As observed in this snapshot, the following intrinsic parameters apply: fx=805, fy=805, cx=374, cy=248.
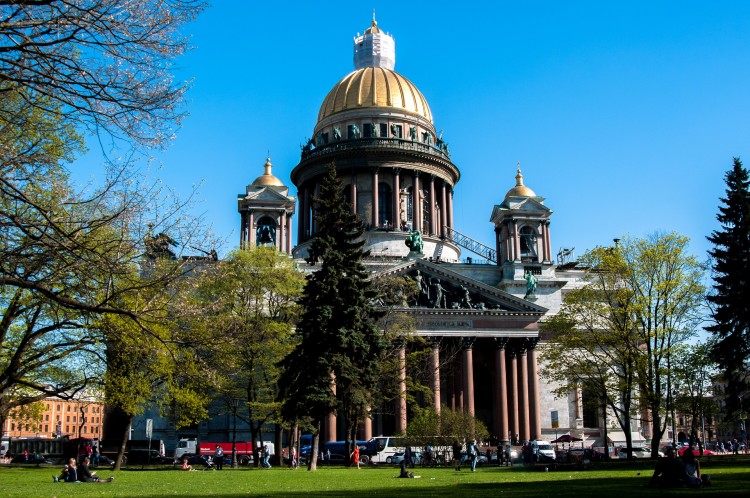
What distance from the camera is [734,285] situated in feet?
128

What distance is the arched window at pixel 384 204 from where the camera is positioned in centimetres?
7380

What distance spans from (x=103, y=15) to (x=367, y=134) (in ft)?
213

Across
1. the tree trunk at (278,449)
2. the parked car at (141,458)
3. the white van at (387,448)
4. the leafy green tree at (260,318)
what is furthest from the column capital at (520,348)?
the parked car at (141,458)

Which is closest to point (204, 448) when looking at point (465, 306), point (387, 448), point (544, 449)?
point (387, 448)

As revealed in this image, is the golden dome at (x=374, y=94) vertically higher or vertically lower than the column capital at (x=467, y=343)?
higher

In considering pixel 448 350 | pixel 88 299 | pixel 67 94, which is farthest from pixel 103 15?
pixel 448 350

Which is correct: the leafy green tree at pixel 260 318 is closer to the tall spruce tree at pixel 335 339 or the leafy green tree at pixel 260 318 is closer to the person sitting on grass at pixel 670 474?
the tall spruce tree at pixel 335 339

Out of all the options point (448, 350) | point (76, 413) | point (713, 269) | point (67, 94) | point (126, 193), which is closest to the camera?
point (67, 94)

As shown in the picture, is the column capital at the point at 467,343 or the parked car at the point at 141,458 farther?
the column capital at the point at 467,343

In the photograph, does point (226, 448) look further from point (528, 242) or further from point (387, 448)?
point (528, 242)

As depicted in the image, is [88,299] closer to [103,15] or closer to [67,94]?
[67,94]

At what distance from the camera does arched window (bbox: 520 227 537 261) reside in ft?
223

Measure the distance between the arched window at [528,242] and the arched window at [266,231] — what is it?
20892 millimetres

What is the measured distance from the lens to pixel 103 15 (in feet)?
38.2
